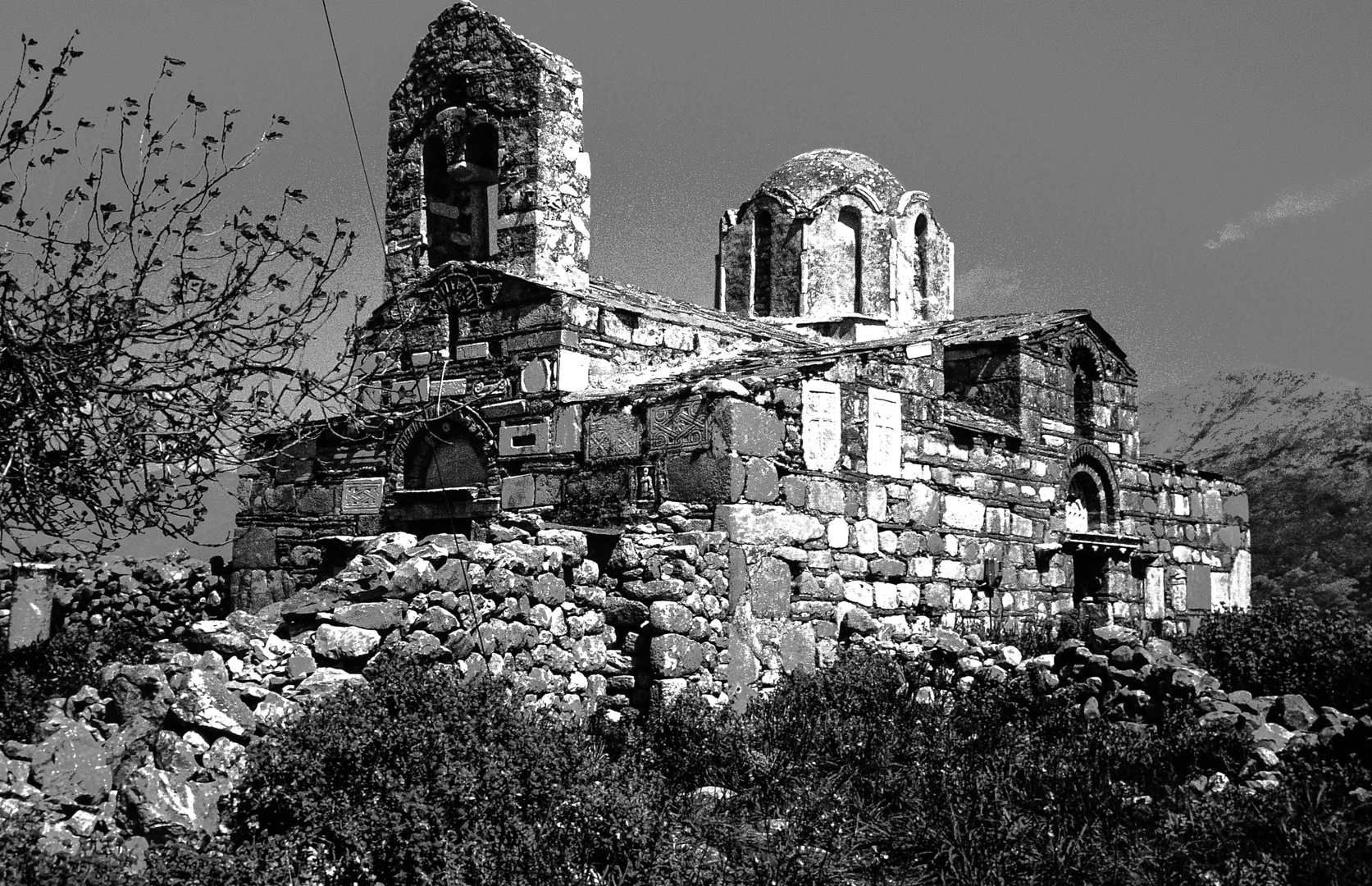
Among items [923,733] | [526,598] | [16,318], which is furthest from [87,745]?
[923,733]

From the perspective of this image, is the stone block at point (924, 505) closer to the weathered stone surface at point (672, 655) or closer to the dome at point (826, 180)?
the weathered stone surface at point (672, 655)

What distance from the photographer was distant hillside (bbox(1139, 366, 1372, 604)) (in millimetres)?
21859

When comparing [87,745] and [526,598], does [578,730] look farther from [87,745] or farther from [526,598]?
[87,745]

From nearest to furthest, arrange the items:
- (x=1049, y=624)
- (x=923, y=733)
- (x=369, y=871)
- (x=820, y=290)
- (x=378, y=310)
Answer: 1. (x=369, y=871)
2. (x=923, y=733)
3. (x=1049, y=624)
4. (x=378, y=310)
5. (x=820, y=290)

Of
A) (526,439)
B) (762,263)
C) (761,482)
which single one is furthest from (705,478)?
(762,263)

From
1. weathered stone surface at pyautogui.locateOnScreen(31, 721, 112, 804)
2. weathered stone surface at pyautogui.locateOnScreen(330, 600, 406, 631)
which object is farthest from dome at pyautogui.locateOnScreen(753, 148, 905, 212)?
weathered stone surface at pyautogui.locateOnScreen(31, 721, 112, 804)

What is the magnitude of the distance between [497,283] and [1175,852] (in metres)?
7.60

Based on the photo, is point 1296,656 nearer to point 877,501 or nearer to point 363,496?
point 877,501

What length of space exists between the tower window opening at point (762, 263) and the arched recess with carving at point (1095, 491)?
537cm

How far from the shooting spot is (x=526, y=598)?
317 inches

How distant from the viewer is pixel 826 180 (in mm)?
18672

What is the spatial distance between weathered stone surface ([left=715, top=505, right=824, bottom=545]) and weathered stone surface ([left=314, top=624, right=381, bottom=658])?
2956 millimetres

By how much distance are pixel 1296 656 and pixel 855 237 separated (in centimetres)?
991

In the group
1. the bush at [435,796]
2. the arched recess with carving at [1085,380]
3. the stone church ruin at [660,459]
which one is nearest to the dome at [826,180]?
the stone church ruin at [660,459]
